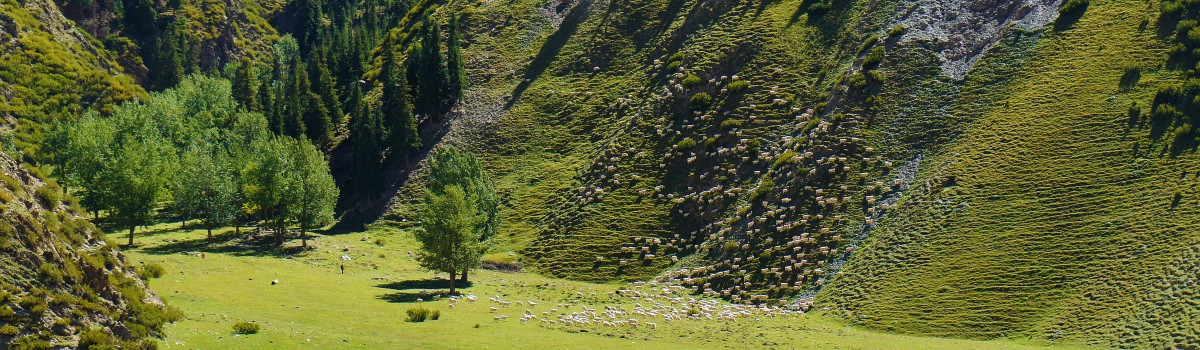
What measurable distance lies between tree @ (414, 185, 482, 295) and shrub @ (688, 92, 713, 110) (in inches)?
1378

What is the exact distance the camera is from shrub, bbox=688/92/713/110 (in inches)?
4651

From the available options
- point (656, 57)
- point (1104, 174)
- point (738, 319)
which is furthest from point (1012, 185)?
point (656, 57)

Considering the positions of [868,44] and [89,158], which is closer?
[868,44]

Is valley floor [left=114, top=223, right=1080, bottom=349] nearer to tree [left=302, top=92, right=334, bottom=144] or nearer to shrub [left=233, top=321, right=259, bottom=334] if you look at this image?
shrub [left=233, top=321, right=259, bottom=334]

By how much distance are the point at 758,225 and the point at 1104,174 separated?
2880cm

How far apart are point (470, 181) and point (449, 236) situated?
14.2 meters

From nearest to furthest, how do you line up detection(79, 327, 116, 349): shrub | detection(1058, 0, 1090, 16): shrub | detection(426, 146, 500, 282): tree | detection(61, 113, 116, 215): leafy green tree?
detection(79, 327, 116, 349): shrub, detection(426, 146, 500, 282): tree, detection(61, 113, 116, 215): leafy green tree, detection(1058, 0, 1090, 16): shrub

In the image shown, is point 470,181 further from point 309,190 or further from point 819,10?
point 819,10

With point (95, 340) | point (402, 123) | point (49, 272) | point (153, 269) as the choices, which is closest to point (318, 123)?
point (402, 123)

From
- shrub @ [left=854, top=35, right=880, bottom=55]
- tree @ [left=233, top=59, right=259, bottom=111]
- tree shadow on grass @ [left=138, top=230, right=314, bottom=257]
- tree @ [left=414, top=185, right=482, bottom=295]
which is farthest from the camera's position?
tree @ [left=233, top=59, right=259, bottom=111]

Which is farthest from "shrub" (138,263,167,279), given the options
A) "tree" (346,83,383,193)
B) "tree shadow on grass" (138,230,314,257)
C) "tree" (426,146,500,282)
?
"tree" (346,83,383,193)

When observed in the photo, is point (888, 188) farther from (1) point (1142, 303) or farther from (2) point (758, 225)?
(1) point (1142, 303)

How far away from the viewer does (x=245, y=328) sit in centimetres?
5906

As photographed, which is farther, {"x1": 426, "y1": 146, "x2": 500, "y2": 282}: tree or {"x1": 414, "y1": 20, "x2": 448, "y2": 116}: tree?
{"x1": 414, "y1": 20, "x2": 448, "y2": 116}: tree
